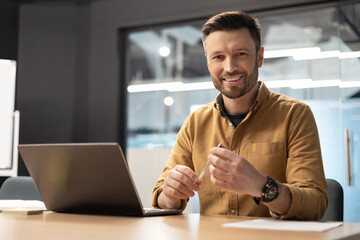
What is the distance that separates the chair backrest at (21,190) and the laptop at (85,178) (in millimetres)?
653

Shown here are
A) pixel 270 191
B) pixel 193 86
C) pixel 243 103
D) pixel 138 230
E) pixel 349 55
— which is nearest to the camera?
pixel 138 230

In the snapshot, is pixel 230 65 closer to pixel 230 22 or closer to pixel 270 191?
pixel 230 22

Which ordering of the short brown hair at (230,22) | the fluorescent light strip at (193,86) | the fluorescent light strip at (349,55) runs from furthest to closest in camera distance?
the fluorescent light strip at (193,86) < the fluorescent light strip at (349,55) < the short brown hair at (230,22)

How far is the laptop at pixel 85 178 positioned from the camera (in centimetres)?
132

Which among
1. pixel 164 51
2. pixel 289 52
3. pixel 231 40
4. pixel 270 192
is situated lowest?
pixel 270 192

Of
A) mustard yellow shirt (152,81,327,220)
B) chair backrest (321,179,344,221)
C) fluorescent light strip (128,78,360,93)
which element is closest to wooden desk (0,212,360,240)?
A: mustard yellow shirt (152,81,327,220)

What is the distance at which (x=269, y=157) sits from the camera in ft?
5.57

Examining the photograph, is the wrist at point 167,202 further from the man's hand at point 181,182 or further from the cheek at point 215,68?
the cheek at point 215,68

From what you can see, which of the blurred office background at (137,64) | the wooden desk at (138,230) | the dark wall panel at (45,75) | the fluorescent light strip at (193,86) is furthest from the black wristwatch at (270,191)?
the dark wall panel at (45,75)

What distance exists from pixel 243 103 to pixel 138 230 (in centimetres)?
94

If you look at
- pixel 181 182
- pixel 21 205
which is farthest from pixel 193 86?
pixel 181 182

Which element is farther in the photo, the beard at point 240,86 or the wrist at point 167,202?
the beard at point 240,86

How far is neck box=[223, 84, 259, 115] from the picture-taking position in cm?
188

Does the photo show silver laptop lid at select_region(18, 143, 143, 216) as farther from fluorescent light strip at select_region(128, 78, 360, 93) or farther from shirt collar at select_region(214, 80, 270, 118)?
fluorescent light strip at select_region(128, 78, 360, 93)
